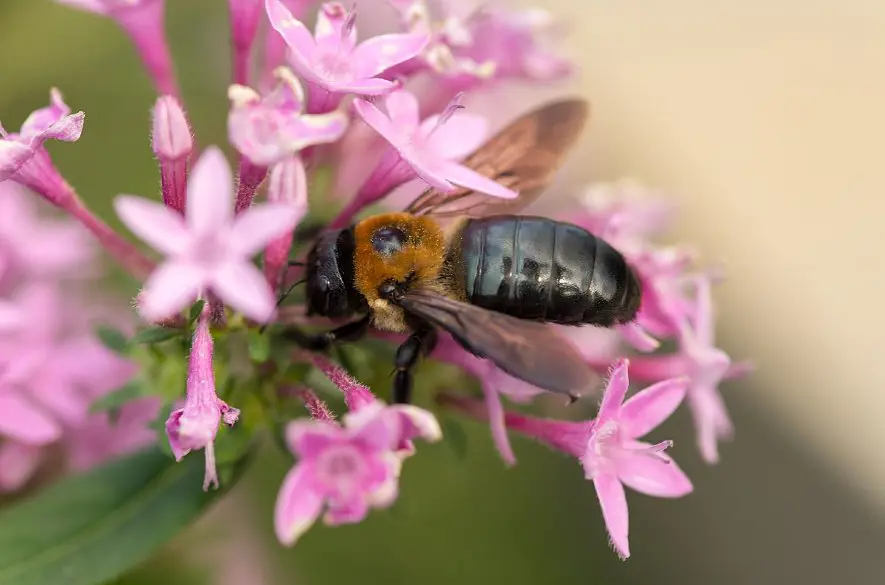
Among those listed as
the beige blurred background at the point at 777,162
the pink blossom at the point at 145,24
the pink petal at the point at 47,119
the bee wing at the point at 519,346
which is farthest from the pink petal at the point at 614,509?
the beige blurred background at the point at 777,162

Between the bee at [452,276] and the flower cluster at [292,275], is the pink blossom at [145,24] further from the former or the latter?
the bee at [452,276]

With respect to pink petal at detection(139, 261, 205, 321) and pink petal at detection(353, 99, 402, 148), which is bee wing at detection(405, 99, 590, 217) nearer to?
pink petal at detection(353, 99, 402, 148)

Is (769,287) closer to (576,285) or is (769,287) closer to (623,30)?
(623,30)

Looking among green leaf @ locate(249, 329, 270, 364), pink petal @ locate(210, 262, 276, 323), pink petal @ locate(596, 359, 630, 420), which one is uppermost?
pink petal @ locate(210, 262, 276, 323)

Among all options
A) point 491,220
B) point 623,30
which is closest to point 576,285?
point 491,220

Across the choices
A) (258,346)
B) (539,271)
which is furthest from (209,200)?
(539,271)

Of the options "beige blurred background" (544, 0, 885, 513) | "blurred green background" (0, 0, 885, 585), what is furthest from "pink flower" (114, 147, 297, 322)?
"beige blurred background" (544, 0, 885, 513)

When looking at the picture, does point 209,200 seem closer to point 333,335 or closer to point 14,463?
point 333,335
